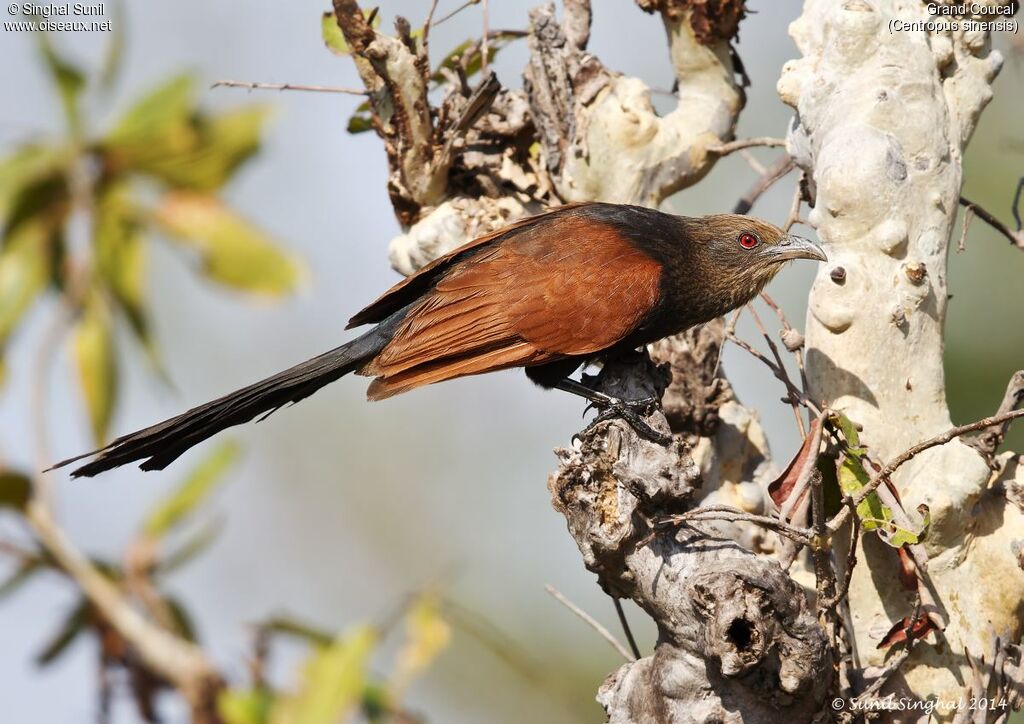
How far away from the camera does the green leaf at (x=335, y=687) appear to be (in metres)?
1.11

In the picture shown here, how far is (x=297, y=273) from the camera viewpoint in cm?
133

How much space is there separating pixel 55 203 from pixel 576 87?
7.33ft

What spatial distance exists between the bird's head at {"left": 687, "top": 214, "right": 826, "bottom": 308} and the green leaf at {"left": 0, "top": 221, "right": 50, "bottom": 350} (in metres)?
2.51

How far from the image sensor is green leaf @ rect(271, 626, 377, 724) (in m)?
1.11

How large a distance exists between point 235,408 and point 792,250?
1.87 meters

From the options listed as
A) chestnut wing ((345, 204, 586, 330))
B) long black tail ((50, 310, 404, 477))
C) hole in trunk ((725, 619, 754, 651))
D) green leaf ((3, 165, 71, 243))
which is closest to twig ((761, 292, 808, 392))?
chestnut wing ((345, 204, 586, 330))

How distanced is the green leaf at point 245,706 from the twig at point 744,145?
8.62ft

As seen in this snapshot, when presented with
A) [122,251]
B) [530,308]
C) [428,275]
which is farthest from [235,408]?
[122,251]

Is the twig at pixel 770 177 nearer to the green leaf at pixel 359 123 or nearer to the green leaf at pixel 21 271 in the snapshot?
Answer: the green leaf at pixel 359 123

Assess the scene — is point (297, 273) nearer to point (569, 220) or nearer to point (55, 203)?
point (55, 203)

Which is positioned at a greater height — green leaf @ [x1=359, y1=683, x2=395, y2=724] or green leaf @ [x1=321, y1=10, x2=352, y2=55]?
green leaf @ [x1=321, y1=10, x2=352, y2=55]

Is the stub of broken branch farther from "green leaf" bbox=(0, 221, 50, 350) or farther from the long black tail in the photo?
"green leaf" bbox=(0, 221, 50, 350)

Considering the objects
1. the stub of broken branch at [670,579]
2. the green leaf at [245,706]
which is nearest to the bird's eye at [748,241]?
the stub of broken branch at [670,579]

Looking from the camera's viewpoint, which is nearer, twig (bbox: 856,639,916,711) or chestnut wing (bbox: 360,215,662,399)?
twig (bbox: 856,639,916,711)
